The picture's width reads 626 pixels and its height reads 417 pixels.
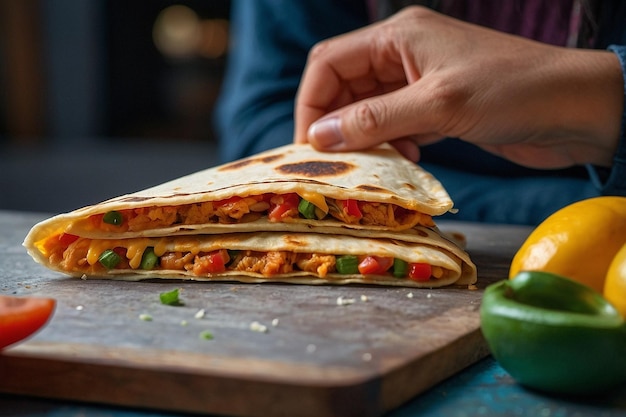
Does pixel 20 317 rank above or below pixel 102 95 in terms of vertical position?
above

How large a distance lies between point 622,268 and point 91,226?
121 centimetres

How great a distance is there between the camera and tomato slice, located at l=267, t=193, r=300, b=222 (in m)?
1.91

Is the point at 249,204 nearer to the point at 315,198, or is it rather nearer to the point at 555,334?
the point at 315,198

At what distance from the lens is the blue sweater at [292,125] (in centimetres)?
316

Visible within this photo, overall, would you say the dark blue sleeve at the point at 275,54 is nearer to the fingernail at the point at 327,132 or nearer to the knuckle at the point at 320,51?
the knuckle at the point at 320,51

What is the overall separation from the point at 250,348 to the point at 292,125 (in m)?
2.17

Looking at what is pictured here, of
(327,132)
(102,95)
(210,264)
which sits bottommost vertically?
(102,95)

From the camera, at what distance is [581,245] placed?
149 cm

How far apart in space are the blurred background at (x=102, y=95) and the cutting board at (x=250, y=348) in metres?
4.85

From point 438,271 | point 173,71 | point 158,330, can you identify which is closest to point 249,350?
point 158,330

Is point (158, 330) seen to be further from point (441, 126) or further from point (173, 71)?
point (173, 71)

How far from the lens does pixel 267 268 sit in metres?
1.85

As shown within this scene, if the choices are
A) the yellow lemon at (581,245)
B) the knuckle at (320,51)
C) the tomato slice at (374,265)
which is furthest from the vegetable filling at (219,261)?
the knuckle at (320,51)

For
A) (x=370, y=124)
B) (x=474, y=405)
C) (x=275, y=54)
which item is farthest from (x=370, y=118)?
(x=275, y=54)
